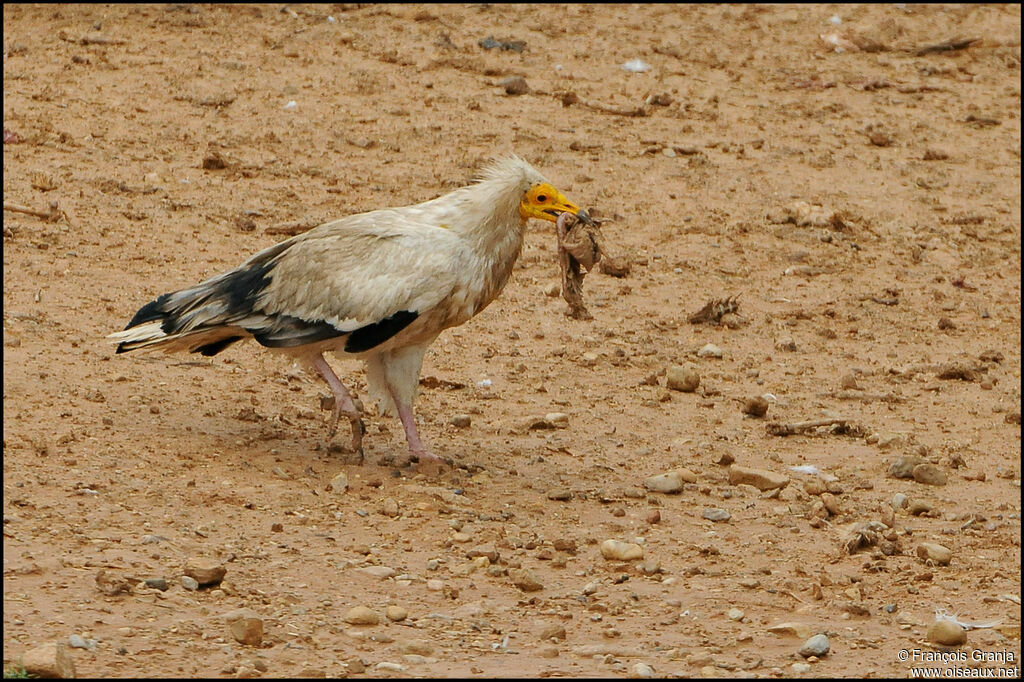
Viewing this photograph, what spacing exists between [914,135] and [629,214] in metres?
3.75

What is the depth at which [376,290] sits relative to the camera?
23.5 ft

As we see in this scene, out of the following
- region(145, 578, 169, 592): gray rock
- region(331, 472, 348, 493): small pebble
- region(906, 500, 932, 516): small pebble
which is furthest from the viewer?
region(906, 500, 932, 516): small pebble

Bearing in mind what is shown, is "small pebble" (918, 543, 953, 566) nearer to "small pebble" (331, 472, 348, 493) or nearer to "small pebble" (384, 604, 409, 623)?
"small pebble" (384, 604, 409, 623)

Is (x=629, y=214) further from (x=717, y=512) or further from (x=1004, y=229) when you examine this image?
(x=717, y=512)

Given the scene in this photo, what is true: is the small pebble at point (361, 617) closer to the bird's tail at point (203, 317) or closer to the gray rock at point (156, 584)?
the gray rock at point (156, 584)

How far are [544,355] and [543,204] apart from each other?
195cm

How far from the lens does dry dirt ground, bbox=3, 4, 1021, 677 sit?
5.88 m

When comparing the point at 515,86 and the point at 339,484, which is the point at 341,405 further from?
the point at 515,86

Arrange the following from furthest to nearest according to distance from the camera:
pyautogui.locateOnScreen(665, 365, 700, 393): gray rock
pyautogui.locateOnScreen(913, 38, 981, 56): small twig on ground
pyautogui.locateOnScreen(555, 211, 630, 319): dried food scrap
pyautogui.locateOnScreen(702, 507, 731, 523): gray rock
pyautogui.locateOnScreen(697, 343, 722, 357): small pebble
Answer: pyautogui.locateOnScreen(913, 38, 981, 56): small twig on ground < pyautogui.locateOnScreen(697, 343, 722, 357): small pebble < pyautogui.locateOnScreen(665, 365, 700, 393): gray rock < pyautogui.locateOnScreen(555, 211, 630, 319): dried food scrap < pyautogui.locateOnScreen(702, 507, 731, 523): gray rock

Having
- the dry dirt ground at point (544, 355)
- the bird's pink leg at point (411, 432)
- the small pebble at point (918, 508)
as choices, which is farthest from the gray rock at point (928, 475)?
the bird's pink leg at point (411, 432)

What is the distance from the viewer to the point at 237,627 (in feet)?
17.5

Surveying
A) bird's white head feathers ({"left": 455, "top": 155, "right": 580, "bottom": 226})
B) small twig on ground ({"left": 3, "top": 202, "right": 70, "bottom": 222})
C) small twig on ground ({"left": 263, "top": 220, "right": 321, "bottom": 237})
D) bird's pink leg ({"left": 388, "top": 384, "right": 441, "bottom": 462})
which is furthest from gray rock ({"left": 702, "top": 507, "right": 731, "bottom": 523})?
small twig on ground ({"left": 3, "top": 202, "right": 70, "bottom": 222})

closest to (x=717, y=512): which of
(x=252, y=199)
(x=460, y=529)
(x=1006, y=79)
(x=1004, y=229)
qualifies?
(x=460, y=529)

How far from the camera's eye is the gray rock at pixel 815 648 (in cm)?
570
